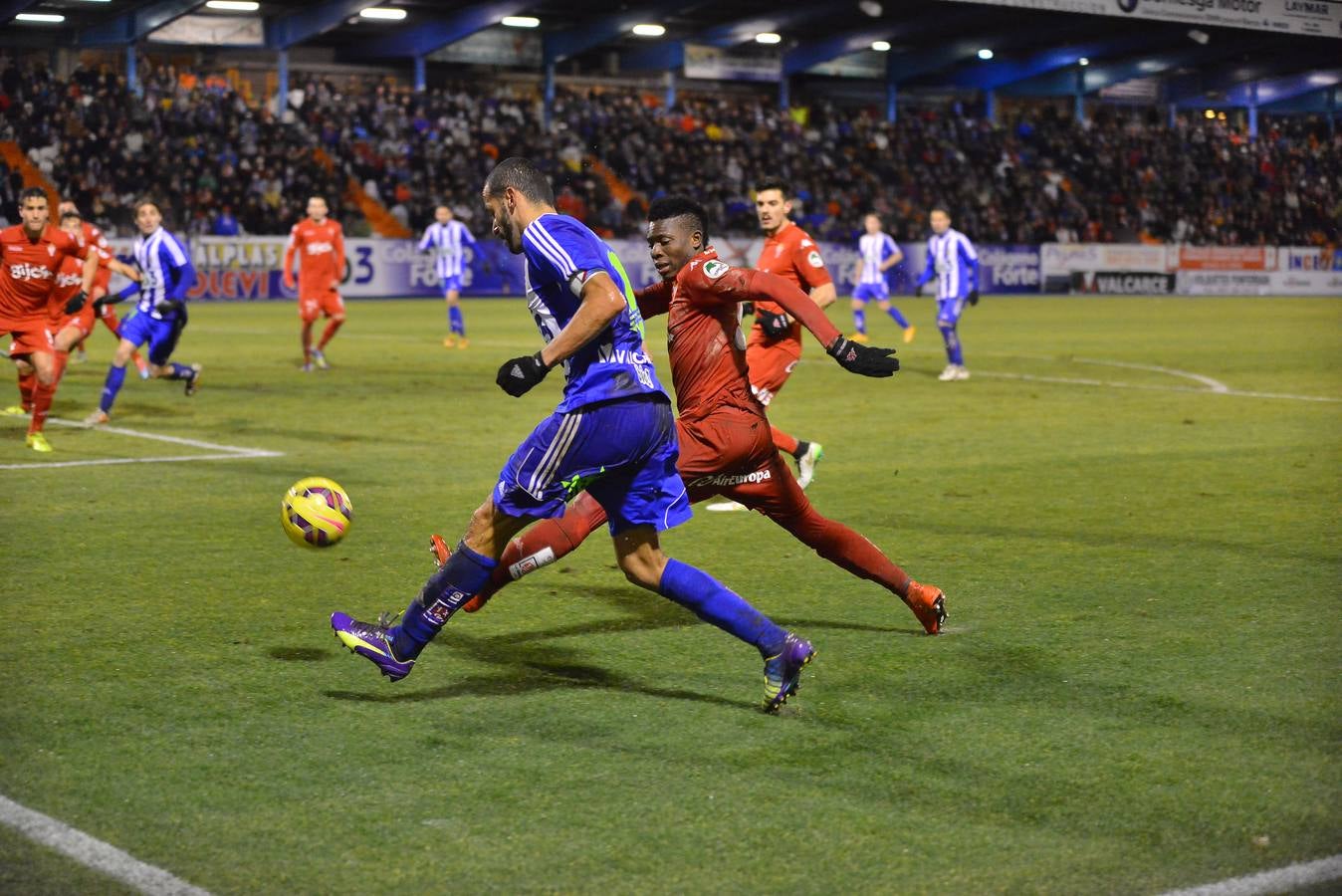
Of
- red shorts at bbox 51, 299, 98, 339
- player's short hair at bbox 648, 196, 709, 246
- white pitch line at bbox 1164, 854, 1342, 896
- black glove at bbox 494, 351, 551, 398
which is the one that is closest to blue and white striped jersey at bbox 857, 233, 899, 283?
red shorts at bbox 51, 299, 98, 339

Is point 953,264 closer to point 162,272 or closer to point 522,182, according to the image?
point 162,272

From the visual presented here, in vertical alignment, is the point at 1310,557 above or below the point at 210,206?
below

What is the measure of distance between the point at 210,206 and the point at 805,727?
36.0m

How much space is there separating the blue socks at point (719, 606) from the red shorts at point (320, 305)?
15.3 metres

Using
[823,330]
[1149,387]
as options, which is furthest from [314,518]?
[1149,387]

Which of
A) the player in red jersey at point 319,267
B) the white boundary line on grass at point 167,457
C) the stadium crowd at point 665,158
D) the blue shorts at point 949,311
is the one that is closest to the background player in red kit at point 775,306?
the white boundary line on grass at point 167,457

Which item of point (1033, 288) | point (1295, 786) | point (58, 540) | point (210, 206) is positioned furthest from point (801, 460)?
point (1033, 288)

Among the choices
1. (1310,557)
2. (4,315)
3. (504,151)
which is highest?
(504,151)

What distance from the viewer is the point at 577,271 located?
5230mm

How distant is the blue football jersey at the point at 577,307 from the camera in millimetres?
5250

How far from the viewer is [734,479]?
6.53 meters

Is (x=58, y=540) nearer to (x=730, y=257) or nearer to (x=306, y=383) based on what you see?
(x=306, y=383)

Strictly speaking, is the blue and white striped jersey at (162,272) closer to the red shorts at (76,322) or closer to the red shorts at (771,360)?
the red shorts at (76,322)

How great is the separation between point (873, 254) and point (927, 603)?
823 inches
